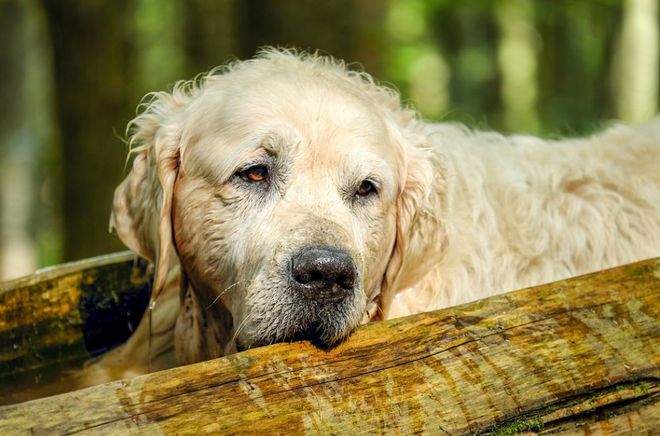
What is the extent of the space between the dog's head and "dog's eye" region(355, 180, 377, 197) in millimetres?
13

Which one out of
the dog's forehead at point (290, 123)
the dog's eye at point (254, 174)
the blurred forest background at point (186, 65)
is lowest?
the blurred forest background at point (186, 65)

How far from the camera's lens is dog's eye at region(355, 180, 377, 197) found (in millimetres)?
3811

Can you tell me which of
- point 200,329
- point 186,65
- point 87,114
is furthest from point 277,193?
point 186,65

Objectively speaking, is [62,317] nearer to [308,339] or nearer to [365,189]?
[365,189]

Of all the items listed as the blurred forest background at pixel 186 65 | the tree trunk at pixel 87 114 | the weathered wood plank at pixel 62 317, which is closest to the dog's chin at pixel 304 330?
the weathered wood plank at pixel 62 317

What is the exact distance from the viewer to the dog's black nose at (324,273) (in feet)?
10.4

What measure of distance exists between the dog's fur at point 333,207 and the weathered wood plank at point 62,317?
145 millimetres

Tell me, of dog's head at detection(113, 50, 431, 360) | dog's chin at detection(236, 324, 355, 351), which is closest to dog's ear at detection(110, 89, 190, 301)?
dog's head at detection(113, 50, 431, 360)

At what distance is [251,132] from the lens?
3766 millimetres

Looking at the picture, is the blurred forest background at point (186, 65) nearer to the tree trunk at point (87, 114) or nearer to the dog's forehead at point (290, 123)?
the tree trunk at point (87, 114)

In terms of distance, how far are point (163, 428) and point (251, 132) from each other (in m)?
1.82

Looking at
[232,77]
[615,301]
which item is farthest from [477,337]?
[232,77]

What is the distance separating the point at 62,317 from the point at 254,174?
1240mm

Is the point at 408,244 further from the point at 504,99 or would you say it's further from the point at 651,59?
the point at 504,99
